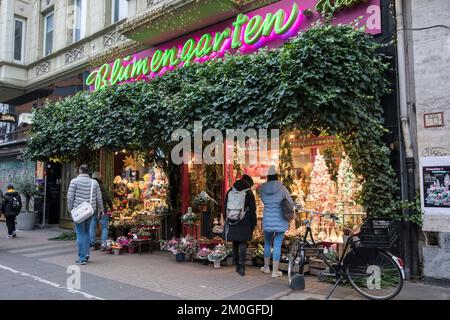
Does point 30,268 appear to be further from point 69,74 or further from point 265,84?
point 69,74

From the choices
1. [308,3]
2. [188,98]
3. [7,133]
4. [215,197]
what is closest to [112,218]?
[215,197]

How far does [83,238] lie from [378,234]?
5.49 metres

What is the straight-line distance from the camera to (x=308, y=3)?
825 cm

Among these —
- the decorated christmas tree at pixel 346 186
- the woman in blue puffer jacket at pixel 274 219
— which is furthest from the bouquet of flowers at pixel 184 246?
the decorated christmas tree at pixel 346 186

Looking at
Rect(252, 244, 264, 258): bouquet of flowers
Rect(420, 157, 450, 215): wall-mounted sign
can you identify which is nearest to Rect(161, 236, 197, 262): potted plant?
Rect(252, 244, 264, 258): bouquet of flowers

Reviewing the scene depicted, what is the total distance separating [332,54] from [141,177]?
775cm

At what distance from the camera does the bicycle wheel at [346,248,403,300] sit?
5328 mm

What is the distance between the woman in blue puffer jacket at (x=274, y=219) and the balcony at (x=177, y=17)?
4510mm

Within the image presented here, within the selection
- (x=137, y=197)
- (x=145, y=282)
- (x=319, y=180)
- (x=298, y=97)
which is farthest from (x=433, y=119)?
(x=137, y=197)

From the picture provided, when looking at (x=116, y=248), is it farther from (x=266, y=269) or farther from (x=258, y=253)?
(x=266, y=269)

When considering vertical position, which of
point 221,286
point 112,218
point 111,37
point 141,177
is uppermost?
point 111,37

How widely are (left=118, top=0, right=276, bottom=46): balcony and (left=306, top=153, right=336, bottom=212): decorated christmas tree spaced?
390 cm

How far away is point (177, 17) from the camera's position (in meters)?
10.1

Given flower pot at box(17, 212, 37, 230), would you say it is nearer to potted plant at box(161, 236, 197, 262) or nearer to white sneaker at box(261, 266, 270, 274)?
potted plant at box(161, 236, 197, 262)
